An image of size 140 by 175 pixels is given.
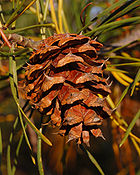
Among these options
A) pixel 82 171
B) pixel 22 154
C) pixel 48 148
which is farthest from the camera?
pixel 82 171

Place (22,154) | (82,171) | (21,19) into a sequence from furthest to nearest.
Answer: (82,171) < (22,154) < (21,19)

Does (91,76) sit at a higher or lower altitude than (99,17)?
lower

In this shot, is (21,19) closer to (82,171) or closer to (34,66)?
(34,66)

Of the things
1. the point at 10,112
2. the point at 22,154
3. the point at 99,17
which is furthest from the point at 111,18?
the point at 22,154

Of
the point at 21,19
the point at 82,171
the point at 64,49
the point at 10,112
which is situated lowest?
the point at 82,171

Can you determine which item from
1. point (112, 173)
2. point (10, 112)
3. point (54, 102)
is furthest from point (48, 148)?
point (54, 102)

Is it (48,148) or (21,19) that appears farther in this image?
(48,148)
